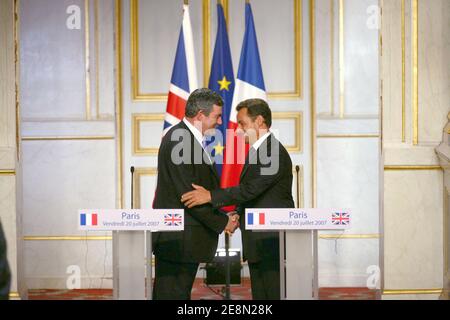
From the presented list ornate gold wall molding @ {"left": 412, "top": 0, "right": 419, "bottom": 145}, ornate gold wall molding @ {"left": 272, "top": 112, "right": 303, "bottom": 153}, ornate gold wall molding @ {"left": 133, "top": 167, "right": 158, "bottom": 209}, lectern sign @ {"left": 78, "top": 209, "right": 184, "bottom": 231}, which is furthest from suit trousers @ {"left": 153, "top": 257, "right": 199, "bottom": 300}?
ornate gold wall molding @ {"left": 272, "top": 112, "right": 303, "bottom": 153}

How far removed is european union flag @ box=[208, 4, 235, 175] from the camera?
712 centimetres

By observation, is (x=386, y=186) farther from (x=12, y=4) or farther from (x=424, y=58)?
(x=12, y=4)

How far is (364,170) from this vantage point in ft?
26.0

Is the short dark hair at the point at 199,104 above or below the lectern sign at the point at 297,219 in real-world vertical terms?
above

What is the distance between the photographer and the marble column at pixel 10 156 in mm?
6371

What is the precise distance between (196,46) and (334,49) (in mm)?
1259

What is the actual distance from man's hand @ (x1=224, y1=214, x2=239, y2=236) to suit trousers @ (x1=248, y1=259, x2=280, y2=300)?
236 mm

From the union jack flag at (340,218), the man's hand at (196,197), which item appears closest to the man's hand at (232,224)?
the man's hand at (196,197)

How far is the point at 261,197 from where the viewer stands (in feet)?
17.5

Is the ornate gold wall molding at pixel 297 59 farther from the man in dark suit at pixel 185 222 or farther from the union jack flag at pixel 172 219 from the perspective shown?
the union jack flag at pixel 172 219

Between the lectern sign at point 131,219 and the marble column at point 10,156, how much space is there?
173 centimetres

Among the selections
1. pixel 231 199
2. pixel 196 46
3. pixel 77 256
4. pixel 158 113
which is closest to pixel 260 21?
pixel 196 46

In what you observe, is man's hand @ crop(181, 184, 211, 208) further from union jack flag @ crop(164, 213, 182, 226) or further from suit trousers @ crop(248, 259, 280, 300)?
suit trousers @ crop(248, 259, 280, 300)

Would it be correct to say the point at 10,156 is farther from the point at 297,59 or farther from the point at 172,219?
the point at 297,59
